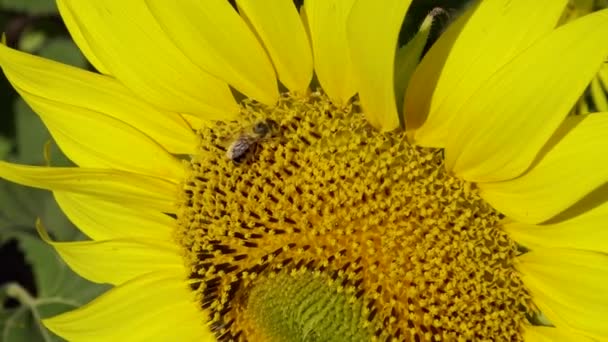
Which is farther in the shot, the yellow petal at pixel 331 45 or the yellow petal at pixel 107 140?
the yellow petal at pixel 107 140

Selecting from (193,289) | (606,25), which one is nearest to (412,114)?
(606,25)

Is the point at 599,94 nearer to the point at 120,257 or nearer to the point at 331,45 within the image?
the point at 331,45

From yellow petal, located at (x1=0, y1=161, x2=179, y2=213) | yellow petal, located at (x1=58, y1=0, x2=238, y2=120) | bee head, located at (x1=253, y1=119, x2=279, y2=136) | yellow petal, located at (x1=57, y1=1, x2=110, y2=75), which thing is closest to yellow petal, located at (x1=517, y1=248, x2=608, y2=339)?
bee head, located at (x1=253, y1=119, x2=279, y2=136)

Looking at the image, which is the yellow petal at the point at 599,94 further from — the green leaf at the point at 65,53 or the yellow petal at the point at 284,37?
the green leaf at the point at 65,53

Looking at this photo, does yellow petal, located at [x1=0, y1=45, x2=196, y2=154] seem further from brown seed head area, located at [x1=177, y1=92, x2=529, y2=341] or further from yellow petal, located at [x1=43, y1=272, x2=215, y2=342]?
yellow petal, located at [x1=43, y1=272, x2=215, y2=342]

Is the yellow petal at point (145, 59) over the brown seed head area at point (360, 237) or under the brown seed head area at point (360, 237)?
over

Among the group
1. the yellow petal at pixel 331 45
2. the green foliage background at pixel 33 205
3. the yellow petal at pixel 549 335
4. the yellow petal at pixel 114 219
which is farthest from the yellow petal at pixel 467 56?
the green foliage background at pixel 33 205

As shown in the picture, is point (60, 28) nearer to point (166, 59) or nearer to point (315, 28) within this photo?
point (166, 59)
